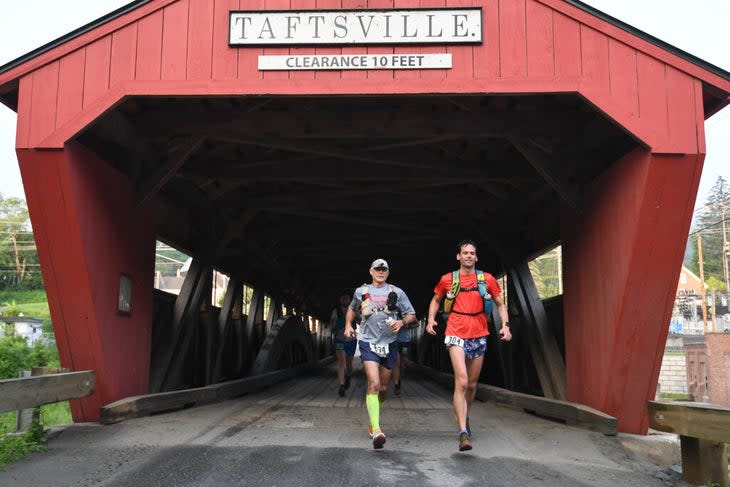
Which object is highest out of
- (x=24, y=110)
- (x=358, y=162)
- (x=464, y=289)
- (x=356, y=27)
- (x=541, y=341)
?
(x=356, y=27)

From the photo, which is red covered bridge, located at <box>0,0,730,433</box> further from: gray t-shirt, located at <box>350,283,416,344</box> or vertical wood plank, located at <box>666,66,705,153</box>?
gray t-shirt, located at <box>350,283,416,344</box>

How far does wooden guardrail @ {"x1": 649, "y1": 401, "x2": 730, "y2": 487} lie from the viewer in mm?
4494

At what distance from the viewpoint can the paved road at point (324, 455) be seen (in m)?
4.60

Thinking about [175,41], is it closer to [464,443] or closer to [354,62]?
[354,62]

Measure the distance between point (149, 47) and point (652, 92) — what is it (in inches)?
177

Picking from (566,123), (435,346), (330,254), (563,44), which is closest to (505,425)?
(566,123)

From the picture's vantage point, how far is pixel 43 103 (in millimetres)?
6250

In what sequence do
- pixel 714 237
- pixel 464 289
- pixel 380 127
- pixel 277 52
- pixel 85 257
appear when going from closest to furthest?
pixel 464 289
pixel 277 52
pixel 85 257
pixel 380 127
pixel 714 237

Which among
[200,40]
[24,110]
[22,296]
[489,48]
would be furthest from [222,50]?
[22,296]

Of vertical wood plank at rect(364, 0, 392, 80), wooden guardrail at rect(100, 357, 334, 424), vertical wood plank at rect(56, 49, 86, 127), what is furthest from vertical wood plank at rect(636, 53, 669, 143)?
wooden guardrail at rect(100, 357, 334, 424)

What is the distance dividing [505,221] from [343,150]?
143 inches

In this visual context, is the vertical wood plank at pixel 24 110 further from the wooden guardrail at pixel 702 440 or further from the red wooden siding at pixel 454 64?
the wooden guardrail at pixel 702 440

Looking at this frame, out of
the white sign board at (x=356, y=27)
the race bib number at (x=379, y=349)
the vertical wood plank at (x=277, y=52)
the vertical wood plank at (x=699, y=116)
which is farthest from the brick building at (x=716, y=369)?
the vertical wood plank at (x=277, y=52)

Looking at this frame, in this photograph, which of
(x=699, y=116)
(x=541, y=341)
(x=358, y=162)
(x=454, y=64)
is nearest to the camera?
(x=699, y=116)
